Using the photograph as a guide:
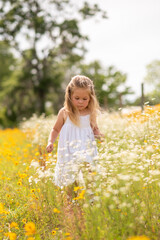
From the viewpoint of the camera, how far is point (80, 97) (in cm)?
329

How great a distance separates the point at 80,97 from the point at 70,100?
0.16 meters

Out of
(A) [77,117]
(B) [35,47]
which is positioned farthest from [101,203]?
(B) [35,47]

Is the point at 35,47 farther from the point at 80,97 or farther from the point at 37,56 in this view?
the point at 80,97

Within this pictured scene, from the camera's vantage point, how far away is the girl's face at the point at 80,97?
10.8ft

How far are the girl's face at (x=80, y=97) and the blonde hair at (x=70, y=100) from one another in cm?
4

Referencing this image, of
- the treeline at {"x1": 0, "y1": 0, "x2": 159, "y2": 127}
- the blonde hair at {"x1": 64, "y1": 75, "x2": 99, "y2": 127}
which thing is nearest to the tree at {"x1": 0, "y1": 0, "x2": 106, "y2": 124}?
the treeline at {"x1": 0, "y1": 0, "x2": 159, "y2": 127}

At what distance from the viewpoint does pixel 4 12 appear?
19812 mm

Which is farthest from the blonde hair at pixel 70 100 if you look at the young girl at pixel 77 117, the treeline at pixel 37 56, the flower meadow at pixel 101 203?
the treeline at pixel 37 56

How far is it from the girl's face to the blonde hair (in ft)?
0.14

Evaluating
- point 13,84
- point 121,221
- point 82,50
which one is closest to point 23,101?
point 13,84

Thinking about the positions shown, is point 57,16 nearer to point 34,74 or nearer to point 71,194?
point 34,74

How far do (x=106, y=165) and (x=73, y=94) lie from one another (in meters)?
1.18

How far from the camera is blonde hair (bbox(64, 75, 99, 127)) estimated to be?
3.30 m

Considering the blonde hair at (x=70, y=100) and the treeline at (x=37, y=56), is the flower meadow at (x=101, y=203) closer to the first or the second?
the blonde hair at (x=70, y=100)
